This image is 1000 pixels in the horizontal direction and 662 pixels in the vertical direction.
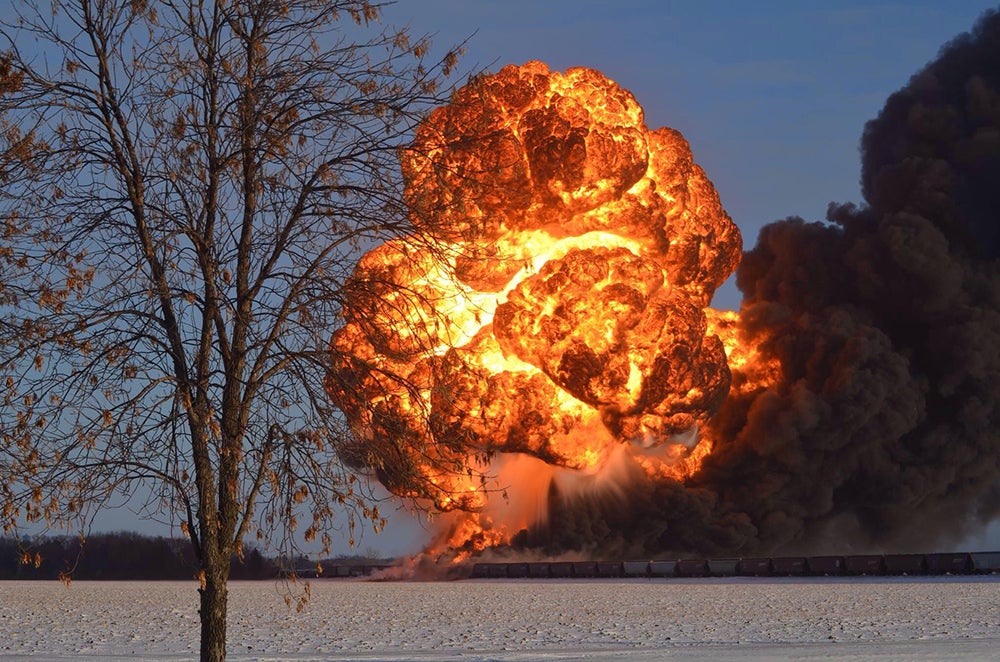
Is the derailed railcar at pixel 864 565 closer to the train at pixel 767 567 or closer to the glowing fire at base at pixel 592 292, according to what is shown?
the train at pixel 767 567

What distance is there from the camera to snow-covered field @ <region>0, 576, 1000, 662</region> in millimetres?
21969

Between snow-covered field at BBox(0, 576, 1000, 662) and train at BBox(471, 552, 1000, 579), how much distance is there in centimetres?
328

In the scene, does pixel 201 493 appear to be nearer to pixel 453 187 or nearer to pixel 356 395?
pixel 356 395

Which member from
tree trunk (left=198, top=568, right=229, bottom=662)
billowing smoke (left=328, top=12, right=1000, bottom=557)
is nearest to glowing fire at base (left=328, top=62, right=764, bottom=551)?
billowing smoke (left=328, top=12, right=1000, bottom=557)

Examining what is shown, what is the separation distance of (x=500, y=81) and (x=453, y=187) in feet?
130

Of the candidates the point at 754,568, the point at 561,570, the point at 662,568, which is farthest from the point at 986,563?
the point at 561,570

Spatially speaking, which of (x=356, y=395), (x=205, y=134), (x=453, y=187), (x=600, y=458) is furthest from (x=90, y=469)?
(x=600, y=458)

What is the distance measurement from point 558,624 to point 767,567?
77.6 feet

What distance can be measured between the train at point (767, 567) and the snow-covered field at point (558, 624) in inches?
129

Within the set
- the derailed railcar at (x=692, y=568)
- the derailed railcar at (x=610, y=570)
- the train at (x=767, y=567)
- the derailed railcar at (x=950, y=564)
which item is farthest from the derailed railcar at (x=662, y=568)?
the derailed railcar at (x=950, y=564)

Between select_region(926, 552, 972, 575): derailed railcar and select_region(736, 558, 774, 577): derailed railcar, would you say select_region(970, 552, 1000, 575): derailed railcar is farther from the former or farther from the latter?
select_region(736, 558, 774, 577): derailed railcar

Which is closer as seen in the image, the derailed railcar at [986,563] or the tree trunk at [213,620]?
the tree trunk at [213,620]

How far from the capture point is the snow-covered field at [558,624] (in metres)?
22.0

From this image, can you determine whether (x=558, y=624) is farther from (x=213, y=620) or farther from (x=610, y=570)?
(x=610, y=570)
